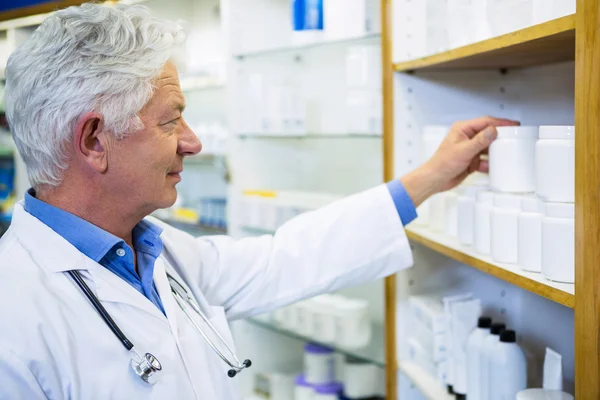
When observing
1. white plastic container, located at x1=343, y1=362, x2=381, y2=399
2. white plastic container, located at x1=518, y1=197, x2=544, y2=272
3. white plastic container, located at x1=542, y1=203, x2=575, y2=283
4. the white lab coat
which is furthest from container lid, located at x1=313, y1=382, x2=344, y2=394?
white plastic container, located at x1=542, y1=203, x2=575, y2=283

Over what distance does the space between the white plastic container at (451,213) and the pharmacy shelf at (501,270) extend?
0.02m

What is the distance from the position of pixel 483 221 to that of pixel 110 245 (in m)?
0.86

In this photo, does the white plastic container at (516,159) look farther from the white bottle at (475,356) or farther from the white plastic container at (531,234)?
the white bottle at (475,356)

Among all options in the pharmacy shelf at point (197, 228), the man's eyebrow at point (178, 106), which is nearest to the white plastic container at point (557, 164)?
the man's eyebrow at point (178, 106)

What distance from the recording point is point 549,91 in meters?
1.99

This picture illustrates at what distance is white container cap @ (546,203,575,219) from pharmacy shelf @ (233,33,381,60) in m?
1.24

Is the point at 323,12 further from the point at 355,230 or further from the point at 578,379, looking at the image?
the point at 578,379

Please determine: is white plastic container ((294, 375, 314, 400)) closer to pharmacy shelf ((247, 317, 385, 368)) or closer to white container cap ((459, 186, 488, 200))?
pharmacy shelf ((247, 317, 385, 368))

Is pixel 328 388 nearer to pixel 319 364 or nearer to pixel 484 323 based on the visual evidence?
pixel 319 364

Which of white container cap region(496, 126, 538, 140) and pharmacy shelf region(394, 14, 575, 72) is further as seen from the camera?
white container cap region(496, 126, 538, 140)

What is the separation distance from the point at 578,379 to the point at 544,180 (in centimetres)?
36

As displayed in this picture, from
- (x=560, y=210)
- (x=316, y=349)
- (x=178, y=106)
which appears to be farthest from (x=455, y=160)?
(x=316, y=349)

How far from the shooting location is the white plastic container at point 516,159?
4.92ft

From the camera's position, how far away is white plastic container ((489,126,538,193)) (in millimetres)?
1500
